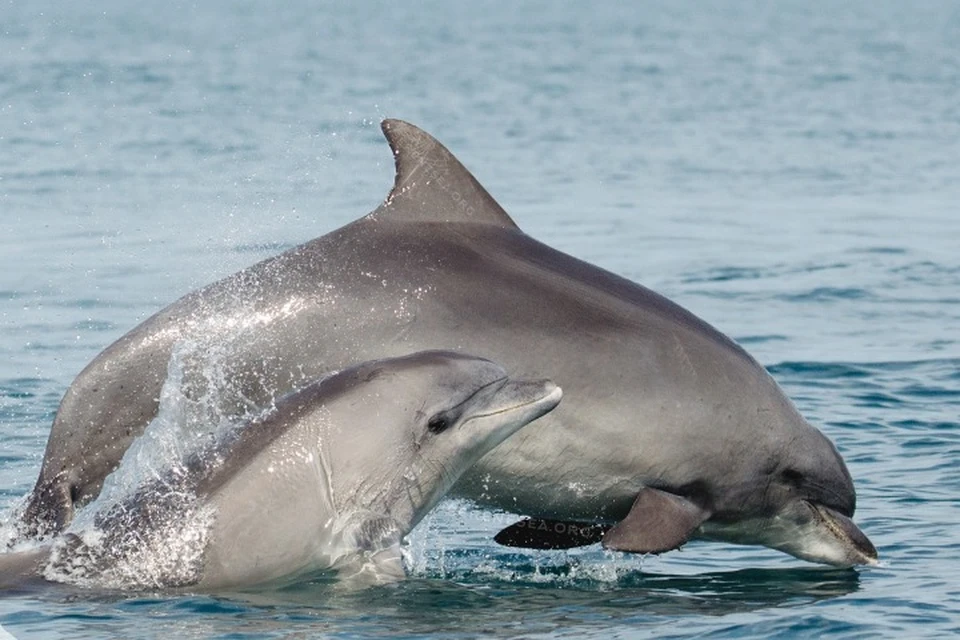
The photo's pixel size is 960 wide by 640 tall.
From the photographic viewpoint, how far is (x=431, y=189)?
1176 cm

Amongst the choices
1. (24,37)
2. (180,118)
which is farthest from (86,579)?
(24,37)

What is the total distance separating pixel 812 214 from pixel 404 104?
22274 mm

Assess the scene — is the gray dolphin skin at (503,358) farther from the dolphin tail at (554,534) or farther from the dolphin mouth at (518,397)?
the dolphin mouth at (518,397)

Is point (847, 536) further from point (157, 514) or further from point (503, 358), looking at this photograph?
point (157, 514)

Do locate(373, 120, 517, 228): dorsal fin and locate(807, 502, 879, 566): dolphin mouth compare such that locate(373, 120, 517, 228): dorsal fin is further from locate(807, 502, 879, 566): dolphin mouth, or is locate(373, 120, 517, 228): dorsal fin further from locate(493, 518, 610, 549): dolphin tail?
locate(807, 502, 879, 566): dolphin mouth

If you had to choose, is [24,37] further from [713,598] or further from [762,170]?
[713,598]

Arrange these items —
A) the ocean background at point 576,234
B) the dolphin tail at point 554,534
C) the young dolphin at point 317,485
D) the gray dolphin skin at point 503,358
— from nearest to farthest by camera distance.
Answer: the young dolphin at point 317,485 → the ocean background at point 576,234 → the gray dolphin skin at point 503,358 → the dolphin tail at point 554,534

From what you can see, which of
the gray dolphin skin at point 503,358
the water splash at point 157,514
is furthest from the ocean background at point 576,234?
the gray dolphin skin at point 503,358

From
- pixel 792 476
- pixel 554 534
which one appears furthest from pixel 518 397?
pixel 792 476

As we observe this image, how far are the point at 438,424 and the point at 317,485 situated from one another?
2.44ft

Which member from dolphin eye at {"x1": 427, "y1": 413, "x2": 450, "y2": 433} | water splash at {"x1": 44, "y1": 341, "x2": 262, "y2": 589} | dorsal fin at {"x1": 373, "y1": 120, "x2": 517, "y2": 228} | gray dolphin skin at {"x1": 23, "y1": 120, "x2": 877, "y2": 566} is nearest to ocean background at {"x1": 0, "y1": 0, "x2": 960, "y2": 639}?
water splash at {"x1": 44, "y1": 341, "x2": 262, "y2": 589}

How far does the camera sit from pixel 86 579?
10133 mm

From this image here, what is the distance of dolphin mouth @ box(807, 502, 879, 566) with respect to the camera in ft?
39.3

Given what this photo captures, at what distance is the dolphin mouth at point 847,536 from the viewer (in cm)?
1199
